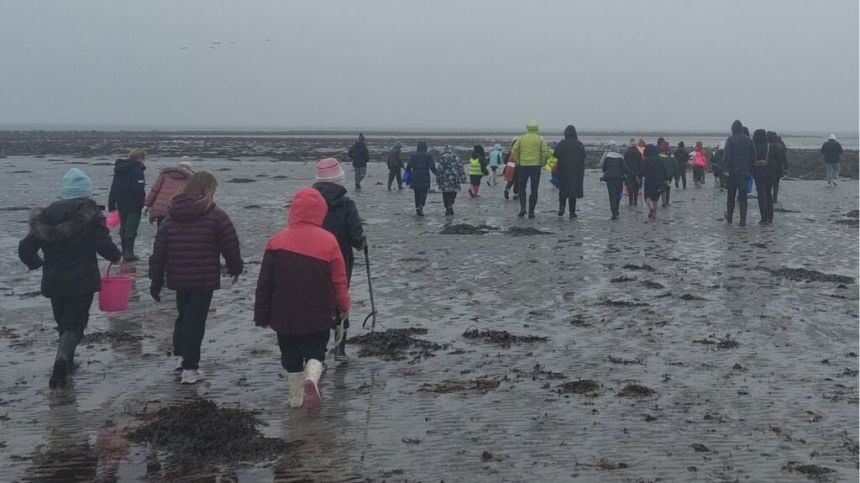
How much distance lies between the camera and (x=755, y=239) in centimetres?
1569

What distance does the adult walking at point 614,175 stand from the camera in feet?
62.4

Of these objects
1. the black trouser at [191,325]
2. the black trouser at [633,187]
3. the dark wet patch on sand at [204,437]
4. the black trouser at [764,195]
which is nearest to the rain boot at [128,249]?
the black trouser at [191,325]

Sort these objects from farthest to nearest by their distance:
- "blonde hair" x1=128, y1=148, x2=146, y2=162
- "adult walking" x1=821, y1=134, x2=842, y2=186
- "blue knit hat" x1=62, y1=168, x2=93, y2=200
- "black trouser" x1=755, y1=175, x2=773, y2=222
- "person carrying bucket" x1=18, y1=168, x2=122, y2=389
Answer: "adult walking" x1=821, y1=134, x2=842, y2=186
"black trouser" x1=755, y1=175, x2=773, y2=222
"blonde hair" x1=128, y1=148, x2=146, y2=162
"blue knit hat" x1=62, y1=168, x2=93, y2=200
"person carrying bucket" x1=18, y1=168, x2=122, y2=389

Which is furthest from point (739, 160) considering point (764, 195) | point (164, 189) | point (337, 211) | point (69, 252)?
point (69, 252)

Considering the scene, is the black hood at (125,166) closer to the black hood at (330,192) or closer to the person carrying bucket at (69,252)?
the person carrying bucket at (69,252)

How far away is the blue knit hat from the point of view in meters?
7.41

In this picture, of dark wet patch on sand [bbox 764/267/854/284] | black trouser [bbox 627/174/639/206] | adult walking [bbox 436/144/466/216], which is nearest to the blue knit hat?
dark wet patch on sand [bbox 764/267/854/284]

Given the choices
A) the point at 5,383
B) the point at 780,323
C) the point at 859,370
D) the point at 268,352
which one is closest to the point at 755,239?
the point at 780,323

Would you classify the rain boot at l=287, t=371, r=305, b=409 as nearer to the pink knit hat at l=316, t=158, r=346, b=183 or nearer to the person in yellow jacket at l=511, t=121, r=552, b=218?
the pink knit hat at l=316, t=158, r=346, b=183

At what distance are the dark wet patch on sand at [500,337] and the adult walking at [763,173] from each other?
10.8 m

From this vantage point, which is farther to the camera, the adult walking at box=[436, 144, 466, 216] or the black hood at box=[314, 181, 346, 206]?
the adult walking at box=[436, 144, 466, 216]

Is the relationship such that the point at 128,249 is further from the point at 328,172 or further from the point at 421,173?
the point at 421,173

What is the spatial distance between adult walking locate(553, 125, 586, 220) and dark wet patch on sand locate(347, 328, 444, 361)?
10711mm

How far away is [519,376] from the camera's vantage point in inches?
283
